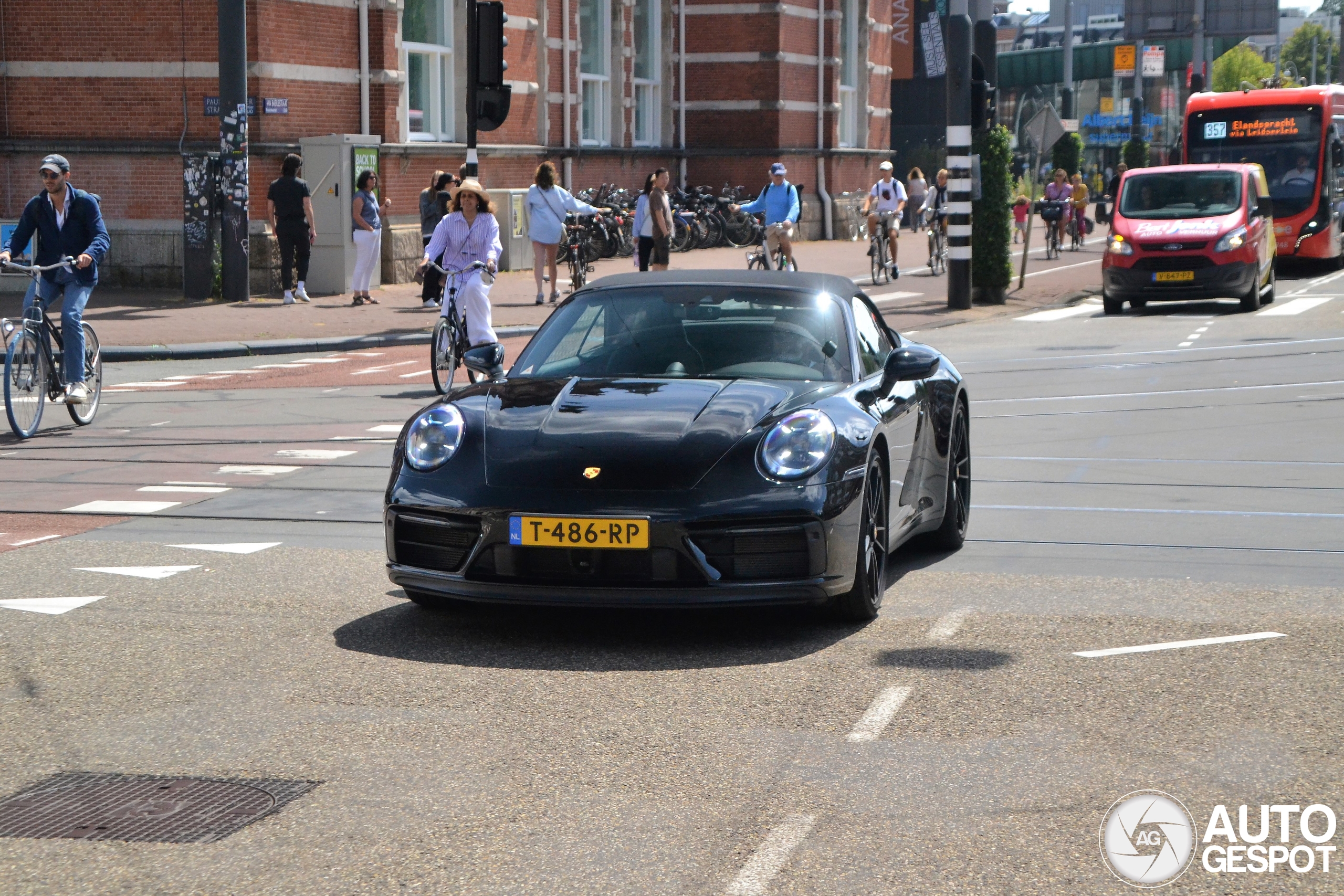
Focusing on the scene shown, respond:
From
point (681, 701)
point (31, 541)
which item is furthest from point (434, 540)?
point (31, 541)

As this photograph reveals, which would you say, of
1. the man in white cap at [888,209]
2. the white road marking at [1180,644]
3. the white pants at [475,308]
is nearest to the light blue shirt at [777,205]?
the man in white cap at [888,209]

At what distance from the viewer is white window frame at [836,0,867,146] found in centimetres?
4600

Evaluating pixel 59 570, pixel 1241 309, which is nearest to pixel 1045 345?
pixel 1241 309

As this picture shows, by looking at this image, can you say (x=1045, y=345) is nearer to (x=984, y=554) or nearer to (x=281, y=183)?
(x=281, y=183)

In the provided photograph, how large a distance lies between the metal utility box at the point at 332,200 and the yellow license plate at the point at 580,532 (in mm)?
19061

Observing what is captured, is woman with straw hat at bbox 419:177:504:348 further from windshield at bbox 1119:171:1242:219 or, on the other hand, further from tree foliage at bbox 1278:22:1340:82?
tree foliage at bbox 1278:22:1340:82

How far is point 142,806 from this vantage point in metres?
4.54

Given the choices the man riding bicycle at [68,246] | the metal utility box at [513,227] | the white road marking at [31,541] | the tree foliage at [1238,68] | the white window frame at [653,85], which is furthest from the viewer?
the tree foliage at [1238,68]

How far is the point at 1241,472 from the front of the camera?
10.6 metres

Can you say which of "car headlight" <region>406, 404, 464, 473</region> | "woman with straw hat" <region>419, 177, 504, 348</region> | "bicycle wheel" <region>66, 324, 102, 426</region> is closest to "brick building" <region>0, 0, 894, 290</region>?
"woman with straw hat" <region>419, 177, 504, 348</region>

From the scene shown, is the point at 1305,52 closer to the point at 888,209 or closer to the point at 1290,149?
the point at 1290,149

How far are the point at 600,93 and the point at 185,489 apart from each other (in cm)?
2864

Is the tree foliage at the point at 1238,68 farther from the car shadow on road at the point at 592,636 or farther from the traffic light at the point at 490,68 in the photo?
the car shadow on road at the point at 592,636

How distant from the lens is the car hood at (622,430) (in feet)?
20.4
